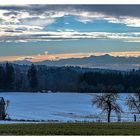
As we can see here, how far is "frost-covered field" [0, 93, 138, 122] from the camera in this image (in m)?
16.5

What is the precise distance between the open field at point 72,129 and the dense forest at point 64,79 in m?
0.88

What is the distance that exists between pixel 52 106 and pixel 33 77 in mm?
954

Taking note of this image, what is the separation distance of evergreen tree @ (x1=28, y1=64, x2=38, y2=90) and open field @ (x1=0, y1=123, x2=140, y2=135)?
3.26 feet

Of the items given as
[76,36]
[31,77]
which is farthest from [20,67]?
[76,36]

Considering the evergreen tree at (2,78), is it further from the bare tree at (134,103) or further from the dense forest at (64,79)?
the bare tree at (134,103)

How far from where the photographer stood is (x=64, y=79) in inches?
660

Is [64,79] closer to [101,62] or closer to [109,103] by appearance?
[101,62]

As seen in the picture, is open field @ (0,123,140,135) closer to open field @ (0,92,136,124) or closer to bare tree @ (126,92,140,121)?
open field @ (0,92,136,124)

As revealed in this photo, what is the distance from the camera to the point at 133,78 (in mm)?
16688

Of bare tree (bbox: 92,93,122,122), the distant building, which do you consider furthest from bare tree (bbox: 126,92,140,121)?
the distant building

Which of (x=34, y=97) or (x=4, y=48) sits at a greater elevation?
(x=4, y=48)

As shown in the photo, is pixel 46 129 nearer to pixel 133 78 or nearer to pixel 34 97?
pixel 34 97

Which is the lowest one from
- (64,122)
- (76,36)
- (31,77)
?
(64,122)

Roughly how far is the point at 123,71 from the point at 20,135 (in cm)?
313
